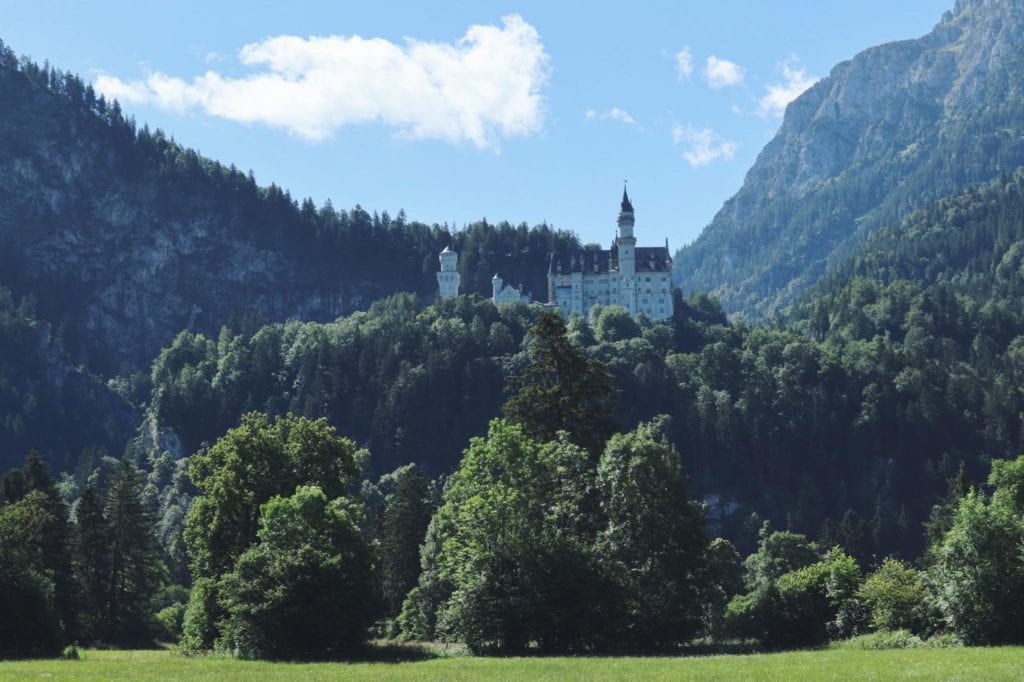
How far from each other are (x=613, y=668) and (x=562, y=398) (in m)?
20.9

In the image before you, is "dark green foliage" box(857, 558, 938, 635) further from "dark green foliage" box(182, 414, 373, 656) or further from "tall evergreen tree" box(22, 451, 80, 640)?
"tall evergreen tree" box(22, 451, 80, 640)

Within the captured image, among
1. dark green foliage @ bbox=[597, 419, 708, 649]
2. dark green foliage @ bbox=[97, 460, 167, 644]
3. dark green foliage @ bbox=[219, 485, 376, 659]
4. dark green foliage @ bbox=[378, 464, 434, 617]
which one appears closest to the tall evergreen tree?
dark green foliage @ bbox=[97, 460, 167, 644]

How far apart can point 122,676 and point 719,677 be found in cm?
1937

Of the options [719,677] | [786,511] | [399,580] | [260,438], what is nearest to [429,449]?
[786,511]

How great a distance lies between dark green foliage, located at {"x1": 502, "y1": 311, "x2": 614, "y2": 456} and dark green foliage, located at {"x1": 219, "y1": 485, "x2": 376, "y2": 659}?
36.1 ft

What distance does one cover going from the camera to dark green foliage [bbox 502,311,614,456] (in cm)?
6131

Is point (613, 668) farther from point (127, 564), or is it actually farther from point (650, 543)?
point (127, 564)

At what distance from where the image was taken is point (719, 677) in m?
38.4

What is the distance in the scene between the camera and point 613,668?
41.8 metres

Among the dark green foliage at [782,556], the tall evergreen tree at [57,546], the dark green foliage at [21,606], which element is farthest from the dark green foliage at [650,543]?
the dark green foliage at [782,556]

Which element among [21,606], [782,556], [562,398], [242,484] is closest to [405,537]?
[242,484]

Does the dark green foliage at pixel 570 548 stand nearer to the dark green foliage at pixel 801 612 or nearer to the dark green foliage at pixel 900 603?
the dark green foliage at pixel 801 612

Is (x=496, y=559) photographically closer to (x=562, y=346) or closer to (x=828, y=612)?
(x=562, y=346)

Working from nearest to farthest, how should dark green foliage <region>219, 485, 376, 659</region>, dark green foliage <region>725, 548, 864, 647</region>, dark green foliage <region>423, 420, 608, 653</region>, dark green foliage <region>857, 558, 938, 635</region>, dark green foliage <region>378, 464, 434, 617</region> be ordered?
dark green foliage <region>423, 420, 608, 653</region>
dark green foliage <region>219, 485, 376, 659</region>
dark green foliage <region>857, 558, 938, 635</region>
dark green foliage <region>725, 548, 864, 647</region>
dark green foliage <region>378, 464, 434, 617</region>
